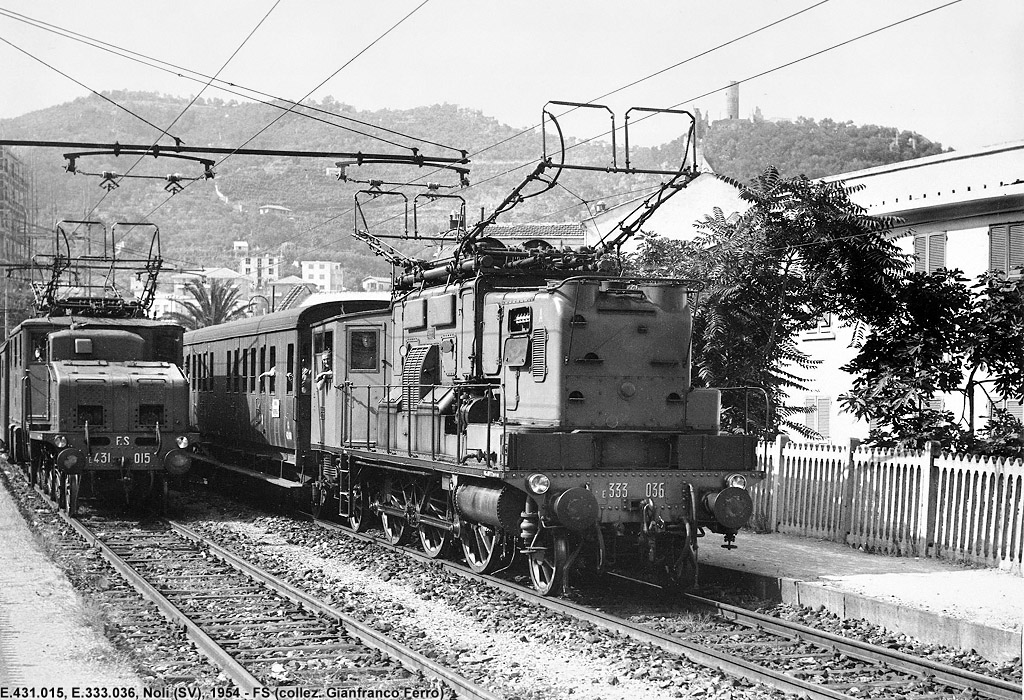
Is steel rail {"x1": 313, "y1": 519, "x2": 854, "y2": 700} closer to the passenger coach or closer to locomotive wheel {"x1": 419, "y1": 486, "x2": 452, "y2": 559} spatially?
locomotive wheel {"x1": 419, "y1": 486, "x2": 452, "y2": 559}

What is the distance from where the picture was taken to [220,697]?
25.4 ft

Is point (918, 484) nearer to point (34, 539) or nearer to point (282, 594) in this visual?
point (282, 594)

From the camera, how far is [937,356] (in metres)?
14.2

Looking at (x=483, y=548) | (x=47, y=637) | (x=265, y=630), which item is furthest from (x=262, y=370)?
(x=47, y=637)

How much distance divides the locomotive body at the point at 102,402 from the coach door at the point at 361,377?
4079 millimetres

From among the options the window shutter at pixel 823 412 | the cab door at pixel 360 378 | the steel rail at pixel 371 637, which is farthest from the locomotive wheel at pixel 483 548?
the window shutter at pixel 823 412

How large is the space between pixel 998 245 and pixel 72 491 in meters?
18.7

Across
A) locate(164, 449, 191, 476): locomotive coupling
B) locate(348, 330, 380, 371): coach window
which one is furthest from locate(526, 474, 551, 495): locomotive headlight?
locate(164, 449, 191, 476): locomotive coupling

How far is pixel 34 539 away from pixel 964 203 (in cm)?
1896

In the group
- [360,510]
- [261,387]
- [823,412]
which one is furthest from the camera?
[823,412]

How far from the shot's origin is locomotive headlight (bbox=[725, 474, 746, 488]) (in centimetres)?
1169

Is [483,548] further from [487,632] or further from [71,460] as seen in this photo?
[71,460]

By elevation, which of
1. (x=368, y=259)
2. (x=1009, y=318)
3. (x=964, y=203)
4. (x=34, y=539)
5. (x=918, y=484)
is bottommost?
(x=34, y=539)

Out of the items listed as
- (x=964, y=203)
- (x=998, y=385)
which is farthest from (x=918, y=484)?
(x=964, y=203)
